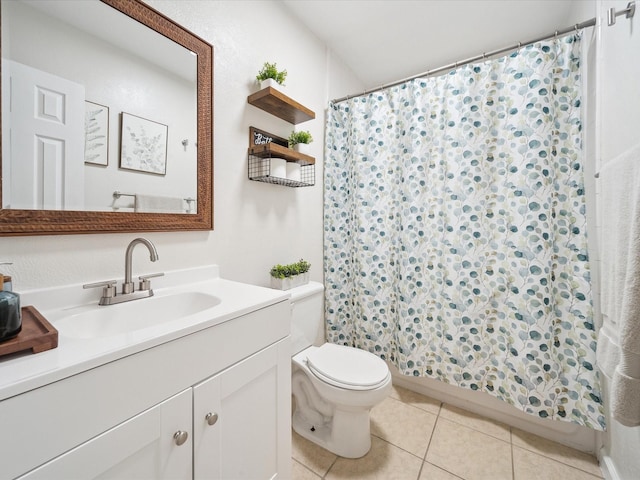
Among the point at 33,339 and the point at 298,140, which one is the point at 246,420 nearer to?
the point at 33,339

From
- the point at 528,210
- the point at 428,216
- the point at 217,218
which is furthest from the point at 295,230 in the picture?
the point at 528,210

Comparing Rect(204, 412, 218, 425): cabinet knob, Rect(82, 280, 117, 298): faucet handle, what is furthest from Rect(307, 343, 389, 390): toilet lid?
Rect(82, 280, 117, 298): faucet handle

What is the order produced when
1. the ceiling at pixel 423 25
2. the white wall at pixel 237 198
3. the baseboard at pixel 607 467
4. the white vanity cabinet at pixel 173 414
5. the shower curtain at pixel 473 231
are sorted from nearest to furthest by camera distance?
the white vanity cabinet at pixel 173 414
the white wall at pixel 237 198
the baseboard at pixel 607 467
the shower curtain at pixel 473 231
the ceiling at pixel 423 25

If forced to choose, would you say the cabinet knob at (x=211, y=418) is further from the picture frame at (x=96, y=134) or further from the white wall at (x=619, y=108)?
the white wall at (x=619, y=108)

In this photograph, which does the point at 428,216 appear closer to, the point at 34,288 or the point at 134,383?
the point at 134,383

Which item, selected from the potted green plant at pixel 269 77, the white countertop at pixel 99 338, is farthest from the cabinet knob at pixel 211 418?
the potted green plant at pixel 269 77

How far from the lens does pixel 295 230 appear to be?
183 centimetres

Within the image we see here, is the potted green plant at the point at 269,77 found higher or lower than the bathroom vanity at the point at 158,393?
higher

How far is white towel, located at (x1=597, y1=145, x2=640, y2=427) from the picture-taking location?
2.15 ft

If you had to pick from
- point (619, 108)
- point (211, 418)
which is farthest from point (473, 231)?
point (211, 418)

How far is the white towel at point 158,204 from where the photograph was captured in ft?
3.52

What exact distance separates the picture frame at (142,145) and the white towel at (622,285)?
152cm

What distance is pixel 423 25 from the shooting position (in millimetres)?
1802

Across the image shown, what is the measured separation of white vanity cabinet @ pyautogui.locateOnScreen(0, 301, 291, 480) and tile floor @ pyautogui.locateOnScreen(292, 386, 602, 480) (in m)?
0.40
